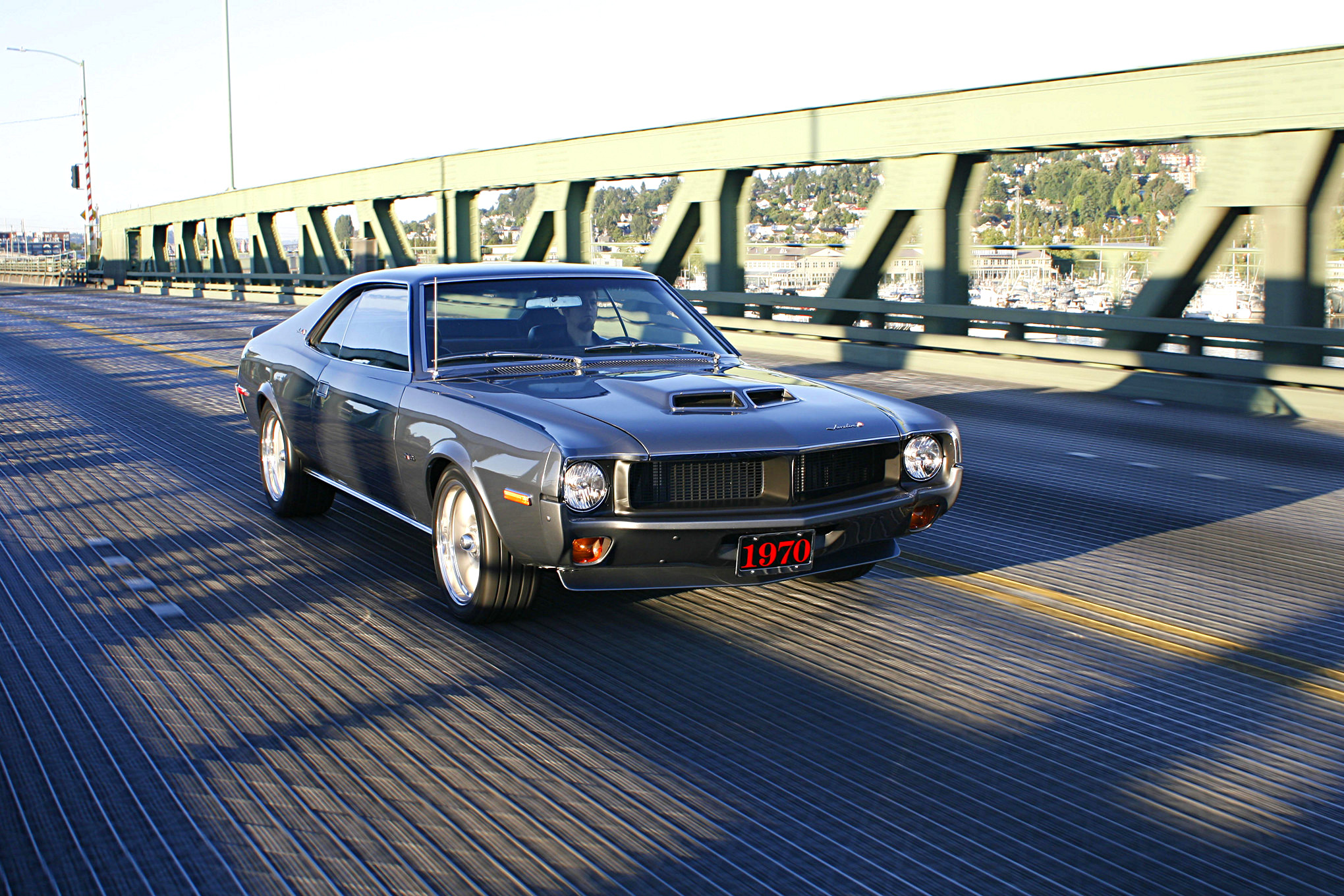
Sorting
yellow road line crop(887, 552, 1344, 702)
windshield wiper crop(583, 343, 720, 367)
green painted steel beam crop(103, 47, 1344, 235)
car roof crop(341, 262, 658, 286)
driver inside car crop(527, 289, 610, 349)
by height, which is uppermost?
green painted steel beam crop(103, 47, 1344, 235)

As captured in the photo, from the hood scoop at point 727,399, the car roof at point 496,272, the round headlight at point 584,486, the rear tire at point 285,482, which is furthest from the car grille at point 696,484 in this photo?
the rear tire at point 285,482

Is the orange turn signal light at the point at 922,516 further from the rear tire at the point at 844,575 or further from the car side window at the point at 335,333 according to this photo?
the car side window at the point at 335,333

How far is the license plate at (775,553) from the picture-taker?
4742mm

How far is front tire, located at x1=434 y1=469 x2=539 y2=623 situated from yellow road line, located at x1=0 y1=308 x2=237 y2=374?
11.5m

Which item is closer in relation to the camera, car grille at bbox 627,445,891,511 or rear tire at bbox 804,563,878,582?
car grille at bbox 627,445,891,511

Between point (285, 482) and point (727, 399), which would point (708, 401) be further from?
point (285, 482)

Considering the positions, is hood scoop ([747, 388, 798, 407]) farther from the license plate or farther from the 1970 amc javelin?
the license plate

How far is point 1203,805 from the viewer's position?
349cm

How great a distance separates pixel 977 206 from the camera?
16.4 meters

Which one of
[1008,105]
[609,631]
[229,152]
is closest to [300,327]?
[609,631]

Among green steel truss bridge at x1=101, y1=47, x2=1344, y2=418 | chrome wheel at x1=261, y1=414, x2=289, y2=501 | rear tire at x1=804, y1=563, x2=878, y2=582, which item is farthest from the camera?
green steel truss bridge at x1=101, y1=47, x2=1344, y2=418

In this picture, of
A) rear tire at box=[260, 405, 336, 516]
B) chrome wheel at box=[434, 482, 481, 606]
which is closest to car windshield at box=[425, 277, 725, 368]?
chrome wheel at box=[434, 482, 481, 606]

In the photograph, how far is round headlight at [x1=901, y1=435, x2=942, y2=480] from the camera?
5.24m

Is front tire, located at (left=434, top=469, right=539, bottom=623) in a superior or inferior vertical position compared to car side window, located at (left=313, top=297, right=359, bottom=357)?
inferior
